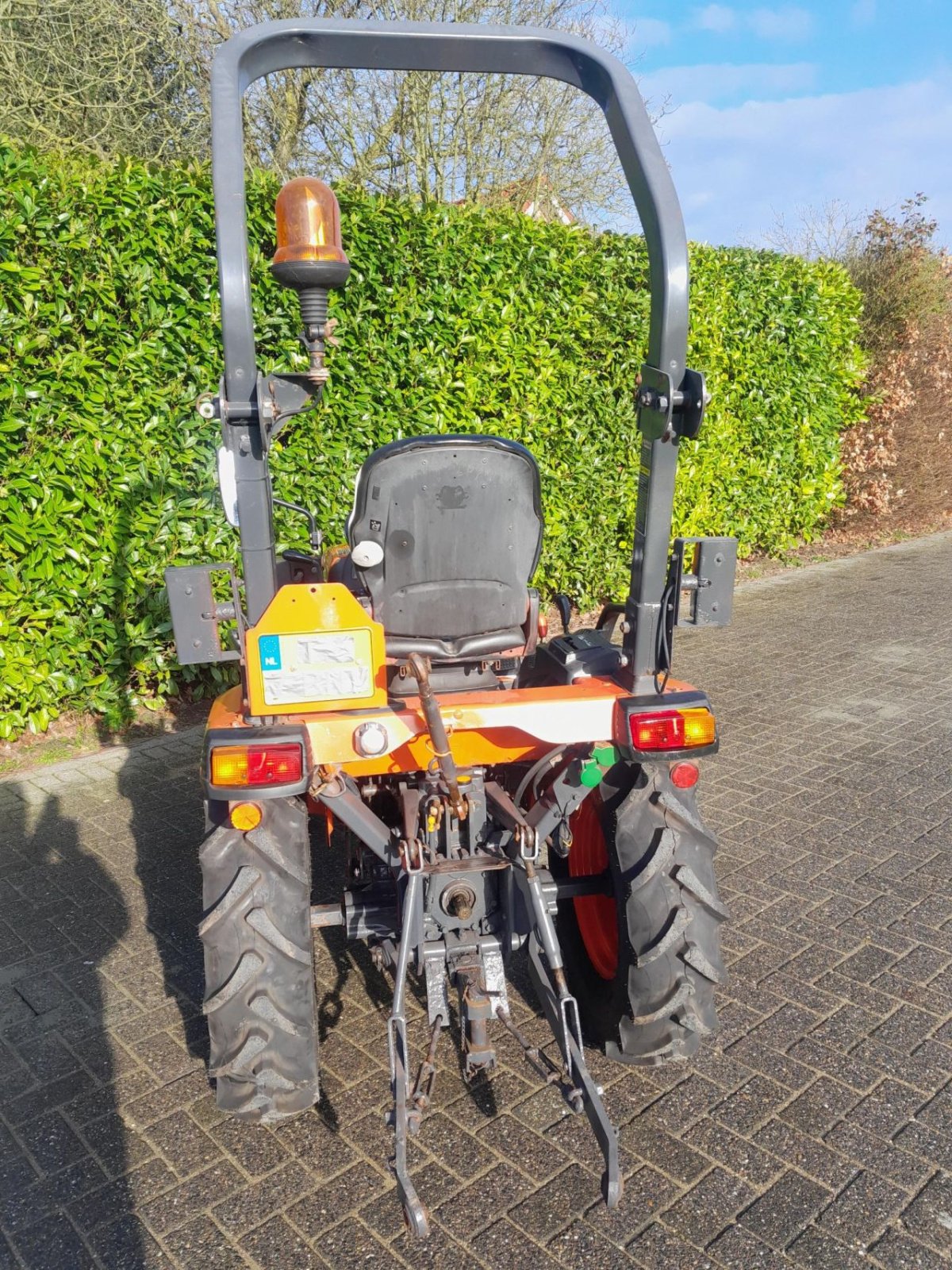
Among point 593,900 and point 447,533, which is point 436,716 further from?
point 593,900

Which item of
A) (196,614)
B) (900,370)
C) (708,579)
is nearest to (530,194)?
(900,370)

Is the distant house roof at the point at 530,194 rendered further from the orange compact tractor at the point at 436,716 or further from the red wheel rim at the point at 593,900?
the red wheel rim at the point at 593,900

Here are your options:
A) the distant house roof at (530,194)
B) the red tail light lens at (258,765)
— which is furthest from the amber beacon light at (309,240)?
the distant house roof at (530,194)

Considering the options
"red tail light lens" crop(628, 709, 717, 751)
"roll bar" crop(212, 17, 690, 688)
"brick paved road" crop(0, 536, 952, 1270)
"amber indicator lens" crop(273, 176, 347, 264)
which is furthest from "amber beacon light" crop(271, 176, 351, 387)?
"brick paved road" crop(0, 536, 952, 1270)

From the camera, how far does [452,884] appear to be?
2564 millimetres

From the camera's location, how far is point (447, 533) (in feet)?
8.13

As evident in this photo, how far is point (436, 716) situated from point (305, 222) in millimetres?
1218

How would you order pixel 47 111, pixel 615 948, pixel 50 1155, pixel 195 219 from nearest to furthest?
pixel 50 1155 → pixel 615 948 → pixel 195 219 → pixel 47 111

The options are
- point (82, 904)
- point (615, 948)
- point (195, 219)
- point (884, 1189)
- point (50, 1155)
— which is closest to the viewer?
point (884, 1189)

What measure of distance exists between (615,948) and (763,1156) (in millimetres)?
689

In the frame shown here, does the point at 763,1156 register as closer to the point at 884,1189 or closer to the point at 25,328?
the point at 884,1189

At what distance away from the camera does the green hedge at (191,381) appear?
181 inches

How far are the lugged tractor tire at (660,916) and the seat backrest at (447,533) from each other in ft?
2.06

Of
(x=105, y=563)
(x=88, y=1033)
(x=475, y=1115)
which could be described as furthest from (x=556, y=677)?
(x=105, y=563)
